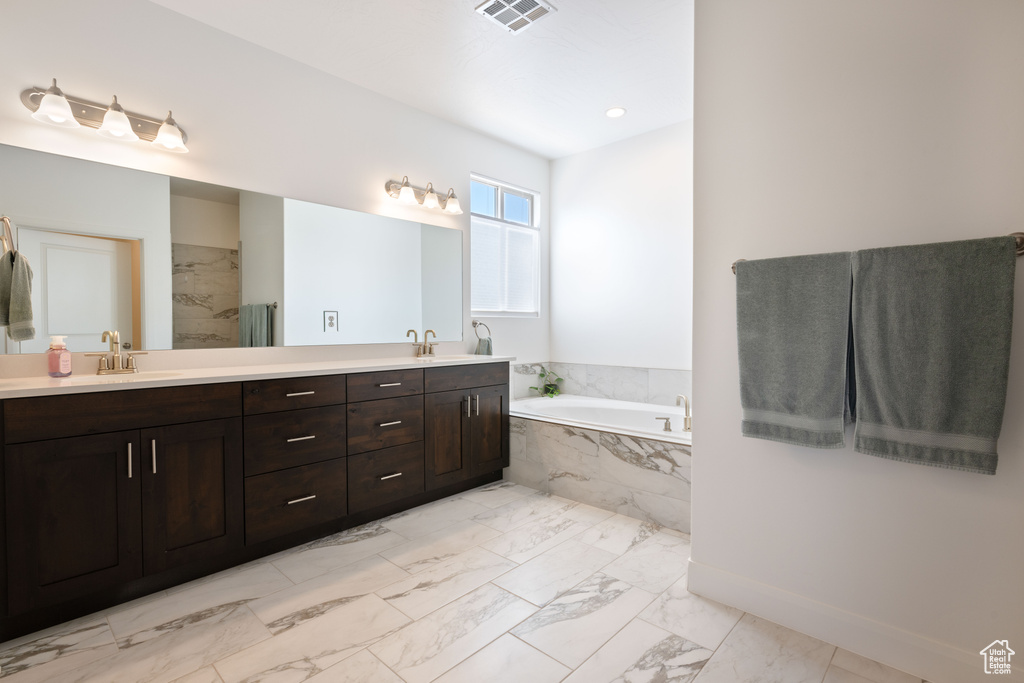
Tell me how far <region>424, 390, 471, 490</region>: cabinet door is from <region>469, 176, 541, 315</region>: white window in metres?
1.03

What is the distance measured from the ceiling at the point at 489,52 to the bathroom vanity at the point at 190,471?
172cm

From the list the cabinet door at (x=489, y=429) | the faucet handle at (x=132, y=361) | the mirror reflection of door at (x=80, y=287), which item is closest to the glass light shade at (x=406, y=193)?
the cabinet door at (x=489, y=429)

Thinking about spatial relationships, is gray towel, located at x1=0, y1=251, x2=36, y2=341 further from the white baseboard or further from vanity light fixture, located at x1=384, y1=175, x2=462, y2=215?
the white baseboard

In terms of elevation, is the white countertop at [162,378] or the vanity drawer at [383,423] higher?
the white countertop at [162,378]

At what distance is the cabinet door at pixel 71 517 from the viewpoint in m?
1.63

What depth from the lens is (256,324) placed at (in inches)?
104

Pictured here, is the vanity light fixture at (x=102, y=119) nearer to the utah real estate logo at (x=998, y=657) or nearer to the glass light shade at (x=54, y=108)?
the glass light shade at (x=54, y=108)

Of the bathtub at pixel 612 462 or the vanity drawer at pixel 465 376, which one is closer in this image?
the bathtub at pixel 612 462

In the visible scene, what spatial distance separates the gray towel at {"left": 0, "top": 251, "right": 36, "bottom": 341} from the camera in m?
1.83

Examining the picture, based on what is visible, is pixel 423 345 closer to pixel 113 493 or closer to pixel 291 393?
pixel 291 393

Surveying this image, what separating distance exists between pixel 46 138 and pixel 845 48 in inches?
122

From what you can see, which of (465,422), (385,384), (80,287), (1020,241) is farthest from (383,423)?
(1020,241)

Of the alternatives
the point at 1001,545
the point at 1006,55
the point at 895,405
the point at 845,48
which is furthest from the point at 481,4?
the point at 1001,545

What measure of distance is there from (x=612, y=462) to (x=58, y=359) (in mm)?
2649
